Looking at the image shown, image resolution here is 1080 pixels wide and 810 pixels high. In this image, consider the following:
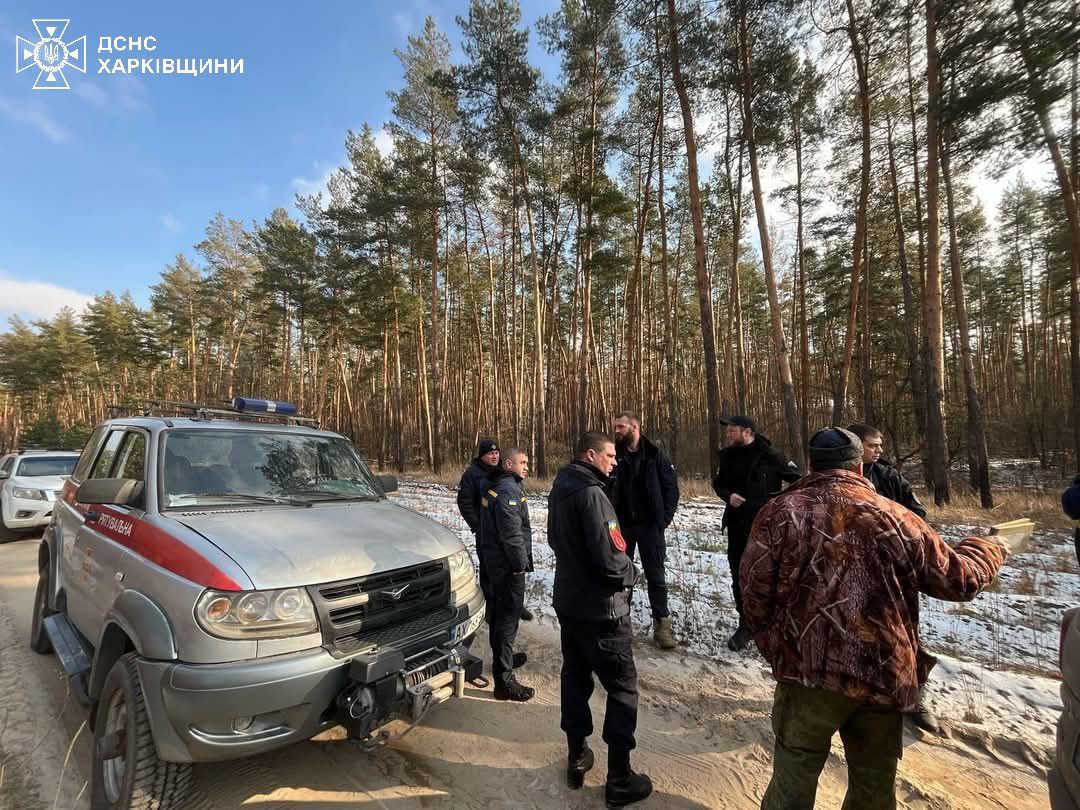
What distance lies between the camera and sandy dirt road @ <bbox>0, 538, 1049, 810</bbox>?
232 centimetres

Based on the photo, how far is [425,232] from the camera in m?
19.0

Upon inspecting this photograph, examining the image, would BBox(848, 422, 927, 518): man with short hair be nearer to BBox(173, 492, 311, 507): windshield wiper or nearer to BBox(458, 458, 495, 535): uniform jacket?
BBox(458, 458, 495, 535): uniform jacket

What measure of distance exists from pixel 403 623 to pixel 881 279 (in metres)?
21.8

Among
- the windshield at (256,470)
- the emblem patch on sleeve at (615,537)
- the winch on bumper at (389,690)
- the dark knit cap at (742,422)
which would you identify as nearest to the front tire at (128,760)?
the winch on bumper at (389,690)

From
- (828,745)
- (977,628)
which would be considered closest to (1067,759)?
(828,745)

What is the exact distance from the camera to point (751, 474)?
3.95 m

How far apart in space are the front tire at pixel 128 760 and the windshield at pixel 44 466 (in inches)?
345

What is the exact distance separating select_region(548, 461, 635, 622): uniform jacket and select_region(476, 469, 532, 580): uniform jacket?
835mm

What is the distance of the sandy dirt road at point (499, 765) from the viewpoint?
232cm

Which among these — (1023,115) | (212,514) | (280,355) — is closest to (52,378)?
(280,355)

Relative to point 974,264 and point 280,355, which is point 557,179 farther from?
point 280,355

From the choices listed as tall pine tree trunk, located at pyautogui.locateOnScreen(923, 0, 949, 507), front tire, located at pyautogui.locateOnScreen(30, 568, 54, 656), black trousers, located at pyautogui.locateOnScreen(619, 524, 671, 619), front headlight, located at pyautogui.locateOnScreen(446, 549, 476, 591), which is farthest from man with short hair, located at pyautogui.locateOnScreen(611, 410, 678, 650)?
tall pine tree trunk, located at pyautogui.locateOnScreen(923, 0, 949, 507)

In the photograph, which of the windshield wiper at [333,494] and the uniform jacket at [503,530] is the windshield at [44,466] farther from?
the uniform jacket at [503,530]

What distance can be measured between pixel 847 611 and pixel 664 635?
269 cm
